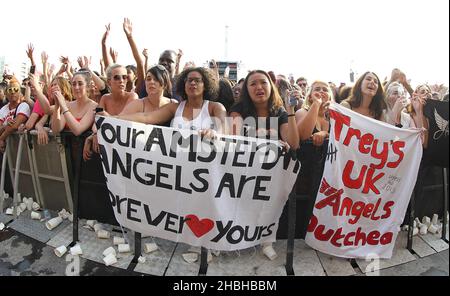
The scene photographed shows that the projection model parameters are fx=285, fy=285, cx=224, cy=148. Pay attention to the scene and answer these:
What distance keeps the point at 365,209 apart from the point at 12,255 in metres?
4.02

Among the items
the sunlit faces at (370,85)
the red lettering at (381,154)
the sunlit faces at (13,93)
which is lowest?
the red lettering at (381,154)

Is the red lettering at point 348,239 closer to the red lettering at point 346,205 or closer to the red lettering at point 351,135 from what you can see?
the red lettering at point 346,205

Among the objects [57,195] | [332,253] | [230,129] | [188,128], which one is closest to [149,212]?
[188,128]

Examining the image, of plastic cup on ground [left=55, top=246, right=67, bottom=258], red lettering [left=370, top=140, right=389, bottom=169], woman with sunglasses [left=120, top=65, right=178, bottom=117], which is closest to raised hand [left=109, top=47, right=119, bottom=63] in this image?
woman with sunglasses [left=120, top=65, right=178, bottom=117]

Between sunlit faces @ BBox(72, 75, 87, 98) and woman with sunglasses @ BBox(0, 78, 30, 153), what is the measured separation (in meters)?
1.13

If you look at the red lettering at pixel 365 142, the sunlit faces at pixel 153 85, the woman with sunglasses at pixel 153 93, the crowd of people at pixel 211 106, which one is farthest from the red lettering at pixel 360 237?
the sunlit faces at pixel 153 85

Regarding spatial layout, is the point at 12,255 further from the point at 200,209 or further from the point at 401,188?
the point at 401,188

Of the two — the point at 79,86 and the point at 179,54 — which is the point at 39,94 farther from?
the point at 179,54

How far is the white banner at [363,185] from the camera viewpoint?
3027 mm

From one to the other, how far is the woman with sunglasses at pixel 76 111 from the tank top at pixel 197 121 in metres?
1.05

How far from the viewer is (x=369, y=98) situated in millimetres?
3504

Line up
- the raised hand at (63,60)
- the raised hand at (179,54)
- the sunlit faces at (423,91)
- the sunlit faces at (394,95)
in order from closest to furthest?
the sunlit faces at (423,91), the sunlit faces at (394,95), the raised hand at (179,54), the raised hand at (63,60)

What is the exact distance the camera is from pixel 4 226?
3.86 metres

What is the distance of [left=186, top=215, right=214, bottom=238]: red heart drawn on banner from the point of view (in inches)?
114
